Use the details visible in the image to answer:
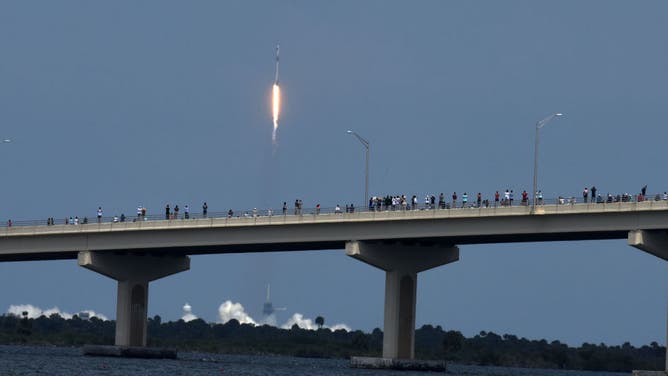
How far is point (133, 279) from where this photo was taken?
143 meters

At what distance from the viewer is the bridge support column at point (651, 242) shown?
114 metres

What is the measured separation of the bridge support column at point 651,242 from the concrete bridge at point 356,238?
66 mm

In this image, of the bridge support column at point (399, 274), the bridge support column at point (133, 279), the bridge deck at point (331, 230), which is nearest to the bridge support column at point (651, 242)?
the bridge deck at point (331, 230)

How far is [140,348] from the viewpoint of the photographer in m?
143

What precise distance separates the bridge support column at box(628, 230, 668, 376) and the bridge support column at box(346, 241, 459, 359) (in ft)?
65.9

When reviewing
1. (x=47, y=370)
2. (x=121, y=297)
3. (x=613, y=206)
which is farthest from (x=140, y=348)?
(x=613, y=206)

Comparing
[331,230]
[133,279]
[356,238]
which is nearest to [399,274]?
[356,238]

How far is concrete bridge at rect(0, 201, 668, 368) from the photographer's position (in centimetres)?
11546

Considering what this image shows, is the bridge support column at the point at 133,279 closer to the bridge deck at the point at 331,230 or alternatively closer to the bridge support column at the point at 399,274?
the bridge deck at the point at 331,230

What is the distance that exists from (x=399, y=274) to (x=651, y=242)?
21.9 meters

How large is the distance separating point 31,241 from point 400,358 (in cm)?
3362

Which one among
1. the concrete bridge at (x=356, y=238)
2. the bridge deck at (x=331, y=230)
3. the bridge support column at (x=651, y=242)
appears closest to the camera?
the bridge support column at (x=651, y=242)

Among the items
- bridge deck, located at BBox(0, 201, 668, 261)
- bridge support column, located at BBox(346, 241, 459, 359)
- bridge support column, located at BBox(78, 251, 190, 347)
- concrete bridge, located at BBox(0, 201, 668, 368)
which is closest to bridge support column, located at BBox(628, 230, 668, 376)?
concrete bridge, located at BBox(0, 201, 668, 368)

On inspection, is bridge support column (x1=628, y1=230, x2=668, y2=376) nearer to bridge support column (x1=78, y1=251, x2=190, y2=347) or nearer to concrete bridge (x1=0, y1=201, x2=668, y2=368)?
concrete bridge (x1=0, y1=201, x2=668, y2=368)
